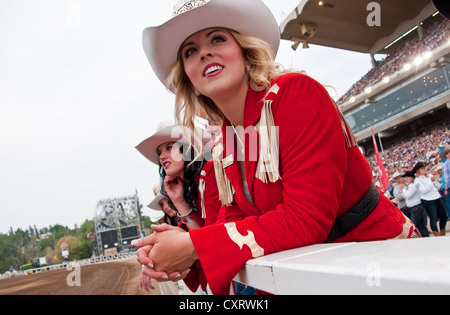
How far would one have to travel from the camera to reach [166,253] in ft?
3.50

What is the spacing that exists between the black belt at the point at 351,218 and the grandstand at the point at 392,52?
20.2 metres

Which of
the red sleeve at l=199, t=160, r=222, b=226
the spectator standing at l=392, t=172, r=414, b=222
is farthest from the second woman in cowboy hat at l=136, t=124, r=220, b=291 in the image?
the spectator standing at l=392, t=172, r=414, b=222

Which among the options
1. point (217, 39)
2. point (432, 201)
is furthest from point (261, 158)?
point (432, 201)

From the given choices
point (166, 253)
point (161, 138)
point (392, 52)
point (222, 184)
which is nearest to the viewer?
point (166, 253)

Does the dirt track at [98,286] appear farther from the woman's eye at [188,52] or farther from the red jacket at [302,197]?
the red jacket at [302,197]

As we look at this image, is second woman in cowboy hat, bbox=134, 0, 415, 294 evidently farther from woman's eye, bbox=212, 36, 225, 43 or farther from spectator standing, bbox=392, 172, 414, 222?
spectator standing, bbox=392, 172, 414, 222

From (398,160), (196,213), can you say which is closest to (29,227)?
(398,160)

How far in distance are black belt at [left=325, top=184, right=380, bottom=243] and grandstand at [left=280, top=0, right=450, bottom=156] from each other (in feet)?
66.3

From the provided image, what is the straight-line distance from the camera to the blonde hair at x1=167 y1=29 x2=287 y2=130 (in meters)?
1.51

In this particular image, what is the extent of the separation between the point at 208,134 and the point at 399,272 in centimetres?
225

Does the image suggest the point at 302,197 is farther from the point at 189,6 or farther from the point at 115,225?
the point at 115,225

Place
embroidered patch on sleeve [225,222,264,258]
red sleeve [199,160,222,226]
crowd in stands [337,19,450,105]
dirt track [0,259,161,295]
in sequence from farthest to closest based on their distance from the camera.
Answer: crowd in stands [337,19,450,105] → dirt track [0,259,161,295] → red sleeve [199,160,222,226] → embroidered patch on sleeve [225,222,264,258]

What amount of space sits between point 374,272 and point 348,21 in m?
23.0

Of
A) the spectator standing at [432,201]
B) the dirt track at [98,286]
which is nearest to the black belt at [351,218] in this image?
the spectator standing at [432,201]
